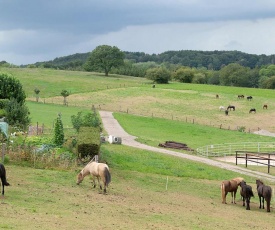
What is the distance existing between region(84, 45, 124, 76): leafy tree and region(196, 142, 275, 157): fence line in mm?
97756

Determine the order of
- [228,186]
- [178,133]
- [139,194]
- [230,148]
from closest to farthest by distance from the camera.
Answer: [139,194] < [228,186] < [230,148] < [178,133]

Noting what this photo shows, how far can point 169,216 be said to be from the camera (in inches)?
707

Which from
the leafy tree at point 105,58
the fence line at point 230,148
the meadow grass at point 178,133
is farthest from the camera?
the leafy tree at point 105,58

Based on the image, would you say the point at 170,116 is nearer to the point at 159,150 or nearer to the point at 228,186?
the point at 159,150

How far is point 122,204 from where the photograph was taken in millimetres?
19031

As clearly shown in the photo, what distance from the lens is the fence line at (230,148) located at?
42906 mm

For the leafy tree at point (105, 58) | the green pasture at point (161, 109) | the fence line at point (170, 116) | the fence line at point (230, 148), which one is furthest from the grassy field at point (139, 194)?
the leafy tree at point (105, 58)

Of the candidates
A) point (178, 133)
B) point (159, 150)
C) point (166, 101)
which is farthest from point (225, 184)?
point (166, 101)

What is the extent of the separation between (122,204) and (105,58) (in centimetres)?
12596

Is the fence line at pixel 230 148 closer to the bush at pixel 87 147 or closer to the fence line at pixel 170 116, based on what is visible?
the fence line at pixel 170 116

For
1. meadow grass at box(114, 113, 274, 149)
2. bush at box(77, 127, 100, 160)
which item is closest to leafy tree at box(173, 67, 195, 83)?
meadow grass at box(114, 113, 274, 149)

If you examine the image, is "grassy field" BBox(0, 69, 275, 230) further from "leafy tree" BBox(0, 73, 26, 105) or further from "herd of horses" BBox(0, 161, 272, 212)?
"leafy tree" BBox(0, 73, 26, 105)

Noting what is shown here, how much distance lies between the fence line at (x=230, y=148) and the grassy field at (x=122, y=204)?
39.7 ft

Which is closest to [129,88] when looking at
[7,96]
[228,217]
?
[7,96]
